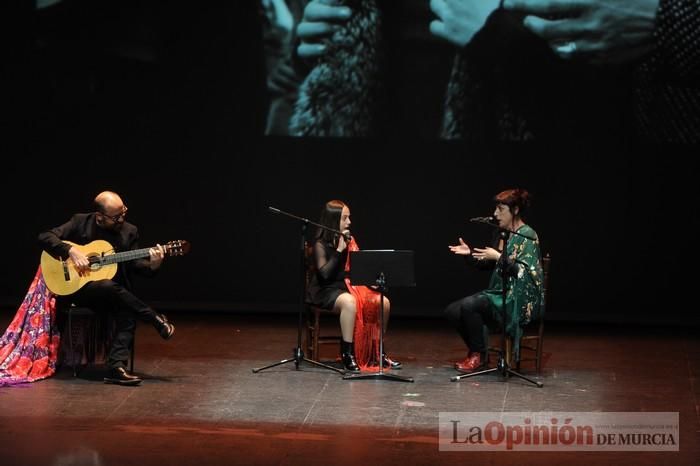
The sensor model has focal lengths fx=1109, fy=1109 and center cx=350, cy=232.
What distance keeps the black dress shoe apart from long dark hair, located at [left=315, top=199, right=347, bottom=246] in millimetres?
1341

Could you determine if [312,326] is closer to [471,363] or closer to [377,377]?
[377,377]

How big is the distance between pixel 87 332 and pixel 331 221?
59.3 inches

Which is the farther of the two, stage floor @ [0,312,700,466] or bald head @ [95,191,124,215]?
bald head @ [95,191,124,215]

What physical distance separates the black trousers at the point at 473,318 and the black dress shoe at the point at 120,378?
71.0 inches

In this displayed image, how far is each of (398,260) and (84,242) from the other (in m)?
1.72

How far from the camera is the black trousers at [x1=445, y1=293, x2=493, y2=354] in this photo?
20.7 ft

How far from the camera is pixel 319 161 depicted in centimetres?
823

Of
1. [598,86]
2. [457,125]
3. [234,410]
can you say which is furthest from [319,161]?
[234,410]

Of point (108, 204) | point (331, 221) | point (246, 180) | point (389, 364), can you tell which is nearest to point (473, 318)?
point (389, 364)

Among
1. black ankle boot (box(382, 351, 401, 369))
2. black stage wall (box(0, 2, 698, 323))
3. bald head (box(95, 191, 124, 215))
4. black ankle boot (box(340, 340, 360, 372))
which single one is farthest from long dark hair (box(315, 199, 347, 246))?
black stage wall (box(0, 2, 698, 323))

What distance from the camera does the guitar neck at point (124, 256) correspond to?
5.92 m

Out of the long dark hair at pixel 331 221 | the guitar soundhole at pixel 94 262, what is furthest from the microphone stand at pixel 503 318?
the guitar soundhole at pixel 94 262

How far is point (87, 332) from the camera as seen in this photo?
6.19 metres

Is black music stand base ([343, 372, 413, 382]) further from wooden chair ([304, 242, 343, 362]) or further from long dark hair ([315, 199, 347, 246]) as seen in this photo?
long dark hair ([315, 199, 347, 246])
